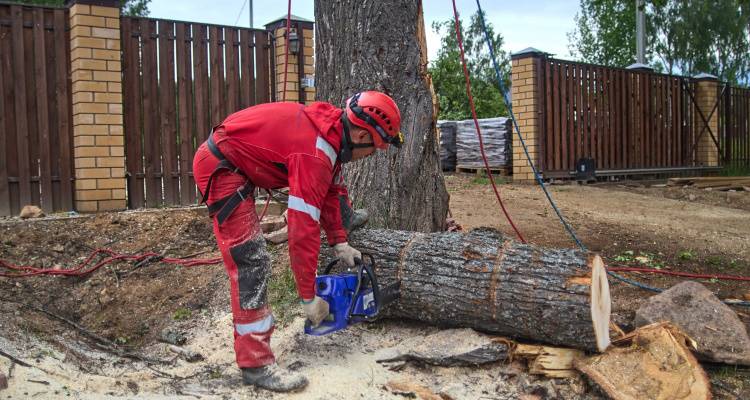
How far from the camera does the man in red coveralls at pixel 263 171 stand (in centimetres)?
341

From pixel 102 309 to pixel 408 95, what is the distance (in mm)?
2910

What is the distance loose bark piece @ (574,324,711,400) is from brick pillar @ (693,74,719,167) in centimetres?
1389

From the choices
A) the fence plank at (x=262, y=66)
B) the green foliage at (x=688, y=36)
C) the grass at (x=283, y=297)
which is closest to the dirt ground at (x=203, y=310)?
the grass at (x=283, y=297)

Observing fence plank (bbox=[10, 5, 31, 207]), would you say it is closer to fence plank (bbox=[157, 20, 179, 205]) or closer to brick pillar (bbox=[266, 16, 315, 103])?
fence plank (bbox=[157, 20, 179, 205])

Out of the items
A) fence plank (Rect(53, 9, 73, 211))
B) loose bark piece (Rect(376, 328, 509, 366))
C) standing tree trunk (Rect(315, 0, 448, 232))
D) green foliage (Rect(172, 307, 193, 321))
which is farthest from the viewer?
fence plank (Rect(53, 9, 73, 211))

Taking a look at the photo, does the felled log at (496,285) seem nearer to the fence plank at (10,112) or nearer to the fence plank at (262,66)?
the fence plank at (10,112)

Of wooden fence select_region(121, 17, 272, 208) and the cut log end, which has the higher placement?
wooden fence select_region(121, 17, 272, 208)

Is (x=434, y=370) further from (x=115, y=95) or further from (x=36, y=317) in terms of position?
(x=115, y=95)

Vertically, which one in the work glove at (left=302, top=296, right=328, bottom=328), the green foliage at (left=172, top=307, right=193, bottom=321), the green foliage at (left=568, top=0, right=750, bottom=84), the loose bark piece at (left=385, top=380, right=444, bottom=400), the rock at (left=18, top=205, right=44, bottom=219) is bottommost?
the loose bark piece at (left=385, top=380, right=444, bottom=400)

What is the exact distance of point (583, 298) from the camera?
361cm

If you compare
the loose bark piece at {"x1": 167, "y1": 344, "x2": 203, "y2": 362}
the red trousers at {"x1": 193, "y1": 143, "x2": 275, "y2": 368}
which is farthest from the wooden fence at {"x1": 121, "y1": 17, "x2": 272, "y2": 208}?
the red trousers at {"x1": 193, "y1": 143, "x2": 275, "y2": 368}

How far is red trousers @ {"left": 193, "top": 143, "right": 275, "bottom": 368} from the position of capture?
349cm

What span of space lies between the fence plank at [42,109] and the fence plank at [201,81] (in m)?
1.70

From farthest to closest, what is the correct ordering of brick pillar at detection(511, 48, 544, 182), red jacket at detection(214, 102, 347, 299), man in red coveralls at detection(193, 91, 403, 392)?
1. brick pillar at detection(511, 48, 544, 182)
2. man in red coveralls at detection(193, 91, 403, 392)
3. red jacket at detection(214, 102, 347, 299)
